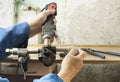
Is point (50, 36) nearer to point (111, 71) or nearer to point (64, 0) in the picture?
point (64, 0)

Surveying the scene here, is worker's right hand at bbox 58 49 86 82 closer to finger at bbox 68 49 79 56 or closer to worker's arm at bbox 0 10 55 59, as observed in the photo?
finger at bbox 68 49 79 56

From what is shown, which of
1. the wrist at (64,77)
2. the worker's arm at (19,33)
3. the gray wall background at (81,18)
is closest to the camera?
the wrist at (64,77)

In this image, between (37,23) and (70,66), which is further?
(37,23)

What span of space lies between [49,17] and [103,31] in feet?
2.71

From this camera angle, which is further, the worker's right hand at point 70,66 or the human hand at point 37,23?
the human hand at point 37,23

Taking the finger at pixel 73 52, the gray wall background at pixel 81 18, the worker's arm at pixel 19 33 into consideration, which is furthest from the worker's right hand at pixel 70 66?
the gray wall background at pixel 81 18

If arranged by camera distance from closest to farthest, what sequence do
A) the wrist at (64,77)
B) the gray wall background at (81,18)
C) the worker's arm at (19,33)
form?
the wrist at (64,77) → the worker's arm at (19,33) → the gray wall background at (81,18)

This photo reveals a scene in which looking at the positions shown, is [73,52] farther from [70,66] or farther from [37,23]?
[37,23]

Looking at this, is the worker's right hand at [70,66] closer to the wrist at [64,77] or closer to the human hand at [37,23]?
the wrist at [64,77]

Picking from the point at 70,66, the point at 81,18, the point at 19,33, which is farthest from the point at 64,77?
the point at 81,18

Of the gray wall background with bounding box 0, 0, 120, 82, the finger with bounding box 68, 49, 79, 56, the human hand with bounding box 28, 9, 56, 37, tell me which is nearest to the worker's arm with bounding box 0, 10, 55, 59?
the human hand with bounding box 28, 9, 56, 37

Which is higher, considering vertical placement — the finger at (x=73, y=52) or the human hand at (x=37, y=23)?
the human hand at (x=37, y=23)

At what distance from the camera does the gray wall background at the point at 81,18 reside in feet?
7.10

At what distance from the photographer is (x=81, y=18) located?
7.19ft
